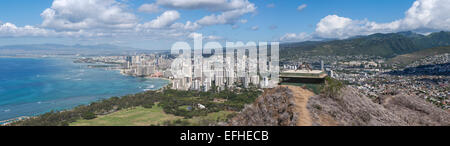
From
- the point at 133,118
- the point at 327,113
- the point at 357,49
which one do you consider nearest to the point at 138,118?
the point at 133,118

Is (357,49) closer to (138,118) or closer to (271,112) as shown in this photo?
(138,118)

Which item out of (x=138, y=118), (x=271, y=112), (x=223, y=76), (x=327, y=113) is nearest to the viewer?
(x=327, y=113)

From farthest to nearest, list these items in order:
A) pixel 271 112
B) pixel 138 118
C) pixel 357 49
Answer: pixel 357 49 < pixel 138 118 < pixel 271 112

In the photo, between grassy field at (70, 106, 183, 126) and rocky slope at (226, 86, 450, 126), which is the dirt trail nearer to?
rocky slope at (226, 86, 450, 126)

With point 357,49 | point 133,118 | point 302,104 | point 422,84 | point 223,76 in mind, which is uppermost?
point 357,49
